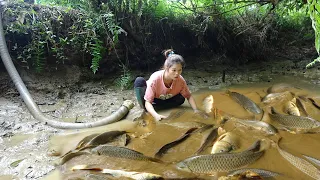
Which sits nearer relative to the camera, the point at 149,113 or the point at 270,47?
the point at 149,113

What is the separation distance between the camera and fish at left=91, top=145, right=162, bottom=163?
3056 mm

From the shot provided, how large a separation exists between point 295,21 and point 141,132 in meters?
6.98

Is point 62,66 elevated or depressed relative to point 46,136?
elevated

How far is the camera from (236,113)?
4.59 m

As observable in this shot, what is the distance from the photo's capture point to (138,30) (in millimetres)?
6684

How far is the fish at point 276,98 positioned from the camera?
4976 mm

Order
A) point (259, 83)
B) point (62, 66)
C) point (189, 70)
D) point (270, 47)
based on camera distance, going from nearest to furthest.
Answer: point (62, 66) < point (259, 83) < point (189, 70) < point (270, 47)

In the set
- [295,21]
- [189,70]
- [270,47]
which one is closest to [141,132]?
[189,70]

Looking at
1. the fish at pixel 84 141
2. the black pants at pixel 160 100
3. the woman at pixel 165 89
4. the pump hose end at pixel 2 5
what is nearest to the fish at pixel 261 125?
the woman at pixel 165 89

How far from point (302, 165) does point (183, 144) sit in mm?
1347

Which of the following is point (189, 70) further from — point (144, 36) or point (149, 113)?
point (149, 113)

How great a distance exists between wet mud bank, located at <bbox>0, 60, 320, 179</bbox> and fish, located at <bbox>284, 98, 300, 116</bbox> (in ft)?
5.41

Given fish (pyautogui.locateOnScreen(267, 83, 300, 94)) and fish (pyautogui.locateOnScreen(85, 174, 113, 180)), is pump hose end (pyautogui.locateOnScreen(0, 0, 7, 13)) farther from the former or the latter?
fish (pyautogui.locateOnScreen(267, 83, 300, 94))

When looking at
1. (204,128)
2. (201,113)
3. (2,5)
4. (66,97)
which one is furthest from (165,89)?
(2,5)
